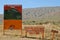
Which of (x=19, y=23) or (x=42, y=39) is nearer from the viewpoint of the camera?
(x=42, y=39)

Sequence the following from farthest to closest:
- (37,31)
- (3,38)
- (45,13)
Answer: (45,13) < (3,38) < (37,31)

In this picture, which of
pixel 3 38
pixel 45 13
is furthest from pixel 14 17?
pixel 45 13

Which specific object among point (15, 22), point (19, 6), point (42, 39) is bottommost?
point (42, 39)

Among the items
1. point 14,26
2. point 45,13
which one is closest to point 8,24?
point 14,26

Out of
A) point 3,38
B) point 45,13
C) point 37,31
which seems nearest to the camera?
point 37,31

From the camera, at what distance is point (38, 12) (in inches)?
4584

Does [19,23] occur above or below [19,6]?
below

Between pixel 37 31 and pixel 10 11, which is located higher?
pixel 10 11

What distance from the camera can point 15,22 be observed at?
25781 mm

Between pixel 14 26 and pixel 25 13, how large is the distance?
9022 centimetres

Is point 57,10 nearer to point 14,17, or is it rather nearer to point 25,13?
point 25,13

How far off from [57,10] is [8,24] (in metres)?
91.8

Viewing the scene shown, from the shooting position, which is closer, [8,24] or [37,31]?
[37,31]

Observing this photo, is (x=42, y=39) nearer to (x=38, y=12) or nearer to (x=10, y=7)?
(x=10, y=7)
